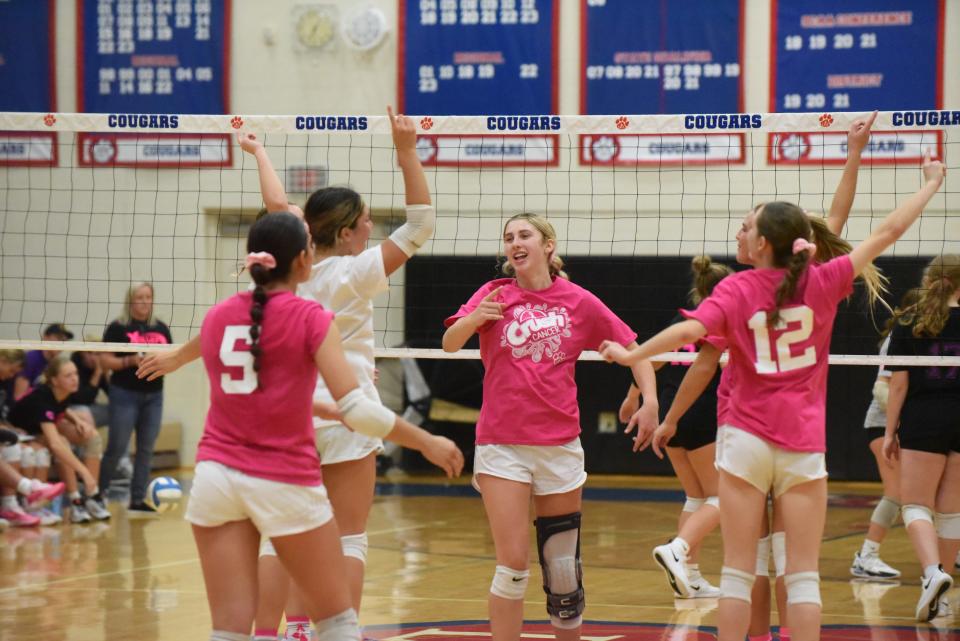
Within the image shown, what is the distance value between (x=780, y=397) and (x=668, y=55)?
31.6 feet

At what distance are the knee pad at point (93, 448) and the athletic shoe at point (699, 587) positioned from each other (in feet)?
20.4

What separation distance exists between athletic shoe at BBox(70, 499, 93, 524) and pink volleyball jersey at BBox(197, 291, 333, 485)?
7584mm

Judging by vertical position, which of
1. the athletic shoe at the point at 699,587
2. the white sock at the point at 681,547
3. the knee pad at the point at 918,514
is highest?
the knee pad at the point at 918,514

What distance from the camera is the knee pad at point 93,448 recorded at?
37.4ft

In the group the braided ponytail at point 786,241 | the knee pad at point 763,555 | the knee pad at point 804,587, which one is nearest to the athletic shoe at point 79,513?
the knee pad at point 763,555

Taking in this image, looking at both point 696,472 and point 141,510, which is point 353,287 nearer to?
point 696,472

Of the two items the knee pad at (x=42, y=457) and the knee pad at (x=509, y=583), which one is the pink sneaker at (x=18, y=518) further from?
the knee pad at (x=509, y=583)

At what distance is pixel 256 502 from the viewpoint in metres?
3.67

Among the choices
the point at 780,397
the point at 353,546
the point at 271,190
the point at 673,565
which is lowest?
the point at 673,565

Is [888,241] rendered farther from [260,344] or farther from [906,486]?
[906,486]

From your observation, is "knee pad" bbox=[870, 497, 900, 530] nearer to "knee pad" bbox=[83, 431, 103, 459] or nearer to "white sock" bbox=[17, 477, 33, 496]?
"white sock" bbox=[17, 477, 33, 496]

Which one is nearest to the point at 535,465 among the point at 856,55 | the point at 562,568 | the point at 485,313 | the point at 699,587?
the point at 562,568

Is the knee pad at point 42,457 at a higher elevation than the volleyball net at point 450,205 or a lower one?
lower

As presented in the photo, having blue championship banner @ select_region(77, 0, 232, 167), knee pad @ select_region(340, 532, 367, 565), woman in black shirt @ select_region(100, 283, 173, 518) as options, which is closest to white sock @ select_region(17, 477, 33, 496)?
woman in black shirt @ select_region(100, 283, 173, 518)
